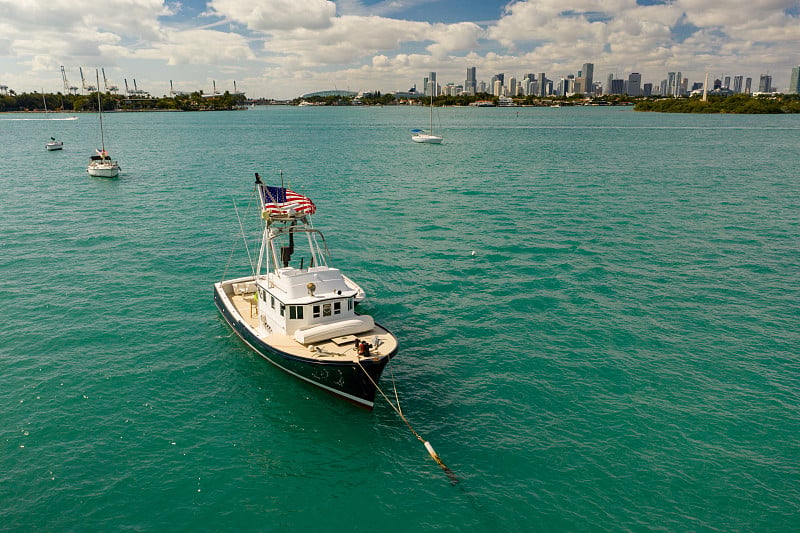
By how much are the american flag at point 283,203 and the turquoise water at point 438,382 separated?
933cm

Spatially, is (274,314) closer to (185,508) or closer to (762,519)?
(185,508)

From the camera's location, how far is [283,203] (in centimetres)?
3331

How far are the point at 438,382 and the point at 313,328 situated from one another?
25.5ft

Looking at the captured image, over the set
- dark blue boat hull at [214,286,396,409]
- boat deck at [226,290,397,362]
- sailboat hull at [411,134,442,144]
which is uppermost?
sailboat hull at [411,134,442,144]

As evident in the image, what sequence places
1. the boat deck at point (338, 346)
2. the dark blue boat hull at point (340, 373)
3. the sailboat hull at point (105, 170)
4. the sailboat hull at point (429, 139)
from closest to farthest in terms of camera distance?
1. the dark blue boat hull at point (340, 373)
2. the boat deck at point (338, 346)
3. the sailboat hull at point (105, 170)
4. the sailboat hull at point (429, 139)

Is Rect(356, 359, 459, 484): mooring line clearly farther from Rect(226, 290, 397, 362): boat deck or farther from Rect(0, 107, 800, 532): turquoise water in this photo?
Rect(226, 290, 397, 362): boat deck

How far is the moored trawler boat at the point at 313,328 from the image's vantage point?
2712 cm

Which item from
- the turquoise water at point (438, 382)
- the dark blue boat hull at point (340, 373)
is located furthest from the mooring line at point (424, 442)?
the turquoise water at point (438, 382)

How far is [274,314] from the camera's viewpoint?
31.3m

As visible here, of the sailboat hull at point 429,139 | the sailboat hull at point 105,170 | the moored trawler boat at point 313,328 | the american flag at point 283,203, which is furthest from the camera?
the sailboat hull at point 429,139

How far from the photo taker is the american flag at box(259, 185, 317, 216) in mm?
32531

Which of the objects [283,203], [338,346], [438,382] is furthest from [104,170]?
[438,382]

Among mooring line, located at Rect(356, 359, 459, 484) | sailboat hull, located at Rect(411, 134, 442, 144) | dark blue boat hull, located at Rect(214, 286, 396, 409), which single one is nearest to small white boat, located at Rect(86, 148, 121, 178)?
dark blue boat hull, located at Rect(214, 286, 396, 409)

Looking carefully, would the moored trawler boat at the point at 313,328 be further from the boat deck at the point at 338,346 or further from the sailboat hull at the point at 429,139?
the sailboat hull at the point at 429,139
